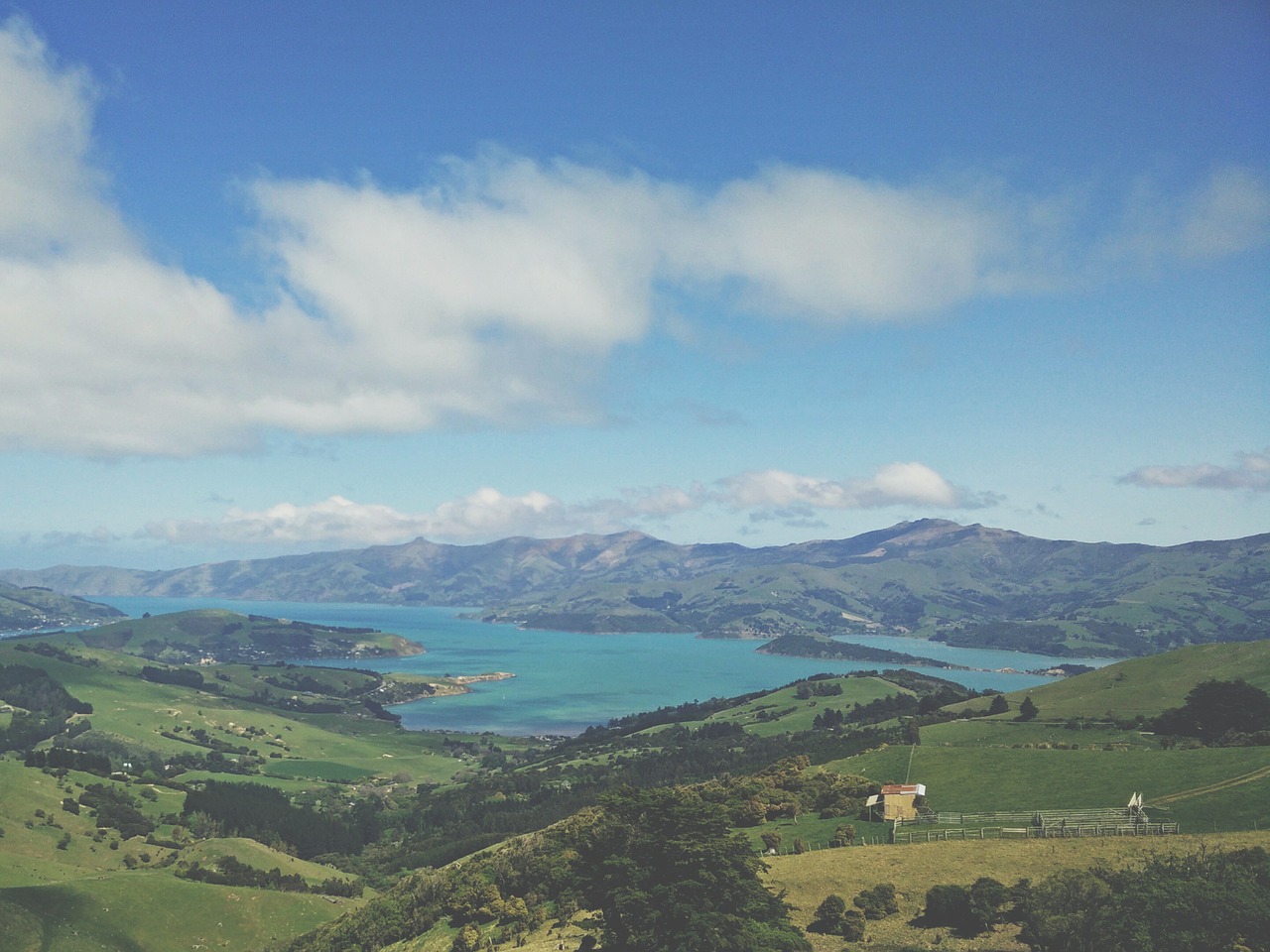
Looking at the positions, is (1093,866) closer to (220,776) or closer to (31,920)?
(31,920)

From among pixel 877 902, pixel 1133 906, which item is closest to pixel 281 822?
pixel 877 902

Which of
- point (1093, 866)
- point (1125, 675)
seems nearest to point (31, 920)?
point (1093, 866)

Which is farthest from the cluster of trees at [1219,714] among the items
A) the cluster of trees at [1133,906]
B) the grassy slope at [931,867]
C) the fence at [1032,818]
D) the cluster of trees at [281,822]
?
the cluster of trees at [281,822]

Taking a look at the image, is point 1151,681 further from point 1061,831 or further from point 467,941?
point 467,941

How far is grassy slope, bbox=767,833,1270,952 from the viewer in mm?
40062

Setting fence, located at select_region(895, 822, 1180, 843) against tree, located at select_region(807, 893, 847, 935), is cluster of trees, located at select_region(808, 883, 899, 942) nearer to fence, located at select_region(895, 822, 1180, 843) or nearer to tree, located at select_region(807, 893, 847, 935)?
tree, located at select_region(807, 893, 847, 935)

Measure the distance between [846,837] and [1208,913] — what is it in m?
22.8

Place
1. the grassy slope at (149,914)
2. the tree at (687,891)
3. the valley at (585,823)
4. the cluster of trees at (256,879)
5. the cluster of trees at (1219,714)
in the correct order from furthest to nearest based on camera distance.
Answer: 1. the cluster of trees at (256,879)
2. the grassy slope at (149,914)
3. the cluster of trees at (1219,714)
4. the valley at (585,823)
5. the tree at (687,891)

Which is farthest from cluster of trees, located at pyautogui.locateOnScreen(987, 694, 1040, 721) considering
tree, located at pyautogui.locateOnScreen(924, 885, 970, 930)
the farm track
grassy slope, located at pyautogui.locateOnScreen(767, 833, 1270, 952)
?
tree, located at pyautogui.locateOnScreen(924, 885, 970, 930)

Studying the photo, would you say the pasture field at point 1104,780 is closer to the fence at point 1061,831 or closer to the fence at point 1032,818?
the fence at point 1032,818

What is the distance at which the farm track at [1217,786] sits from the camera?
51375 mm

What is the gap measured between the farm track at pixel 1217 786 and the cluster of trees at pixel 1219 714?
21.0 meters

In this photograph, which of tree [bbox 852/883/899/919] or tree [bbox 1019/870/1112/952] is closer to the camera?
tree [bbox 1019/870/1112/952]

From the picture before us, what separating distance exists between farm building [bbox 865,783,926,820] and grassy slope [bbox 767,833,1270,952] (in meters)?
7.36
